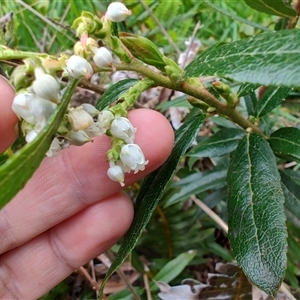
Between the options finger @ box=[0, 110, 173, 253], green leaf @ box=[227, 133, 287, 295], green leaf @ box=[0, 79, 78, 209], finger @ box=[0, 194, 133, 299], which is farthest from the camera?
finger @ box=[0, 194, 133, 299]

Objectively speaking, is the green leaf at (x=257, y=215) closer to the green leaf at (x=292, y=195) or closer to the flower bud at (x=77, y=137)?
the green leaf at (x=292, y=195)

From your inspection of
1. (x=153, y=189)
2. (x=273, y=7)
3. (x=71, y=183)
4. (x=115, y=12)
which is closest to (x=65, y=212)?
(x=71, y=183)

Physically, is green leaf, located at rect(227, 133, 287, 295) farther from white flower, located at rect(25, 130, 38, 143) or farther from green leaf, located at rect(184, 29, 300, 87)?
white flower, located at rect(25, 130, 38, 143)

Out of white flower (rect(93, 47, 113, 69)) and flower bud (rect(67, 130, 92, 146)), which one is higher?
white flower (rect(93, 47, 113, 69))

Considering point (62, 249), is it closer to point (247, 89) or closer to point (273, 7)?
point (247, 89)

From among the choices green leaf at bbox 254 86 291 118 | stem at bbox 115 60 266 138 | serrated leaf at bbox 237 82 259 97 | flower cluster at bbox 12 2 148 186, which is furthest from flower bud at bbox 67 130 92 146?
green leaf at bbox 254 86 291 118

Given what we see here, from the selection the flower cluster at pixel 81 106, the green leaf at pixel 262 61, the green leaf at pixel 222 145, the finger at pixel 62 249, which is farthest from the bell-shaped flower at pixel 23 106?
the green leaf at pixel 222 145

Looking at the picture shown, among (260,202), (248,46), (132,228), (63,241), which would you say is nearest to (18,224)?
(63,241)

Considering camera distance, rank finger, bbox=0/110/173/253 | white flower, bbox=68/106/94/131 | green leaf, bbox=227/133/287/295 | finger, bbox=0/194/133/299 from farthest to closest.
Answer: finger, bbox=0/194/133/299
finger, bbox=0/110/173/253
green leaf, bbox=227/133/287/295
white flower, bbox=68/106/94/131
